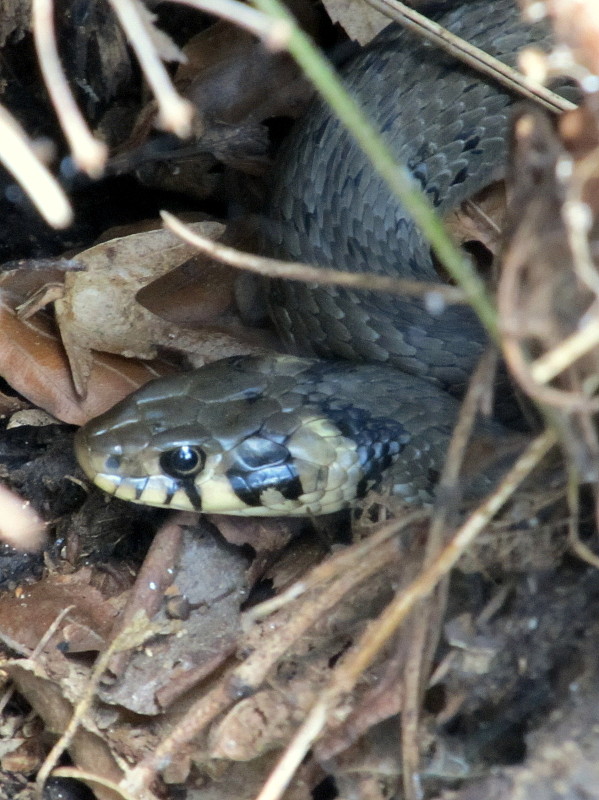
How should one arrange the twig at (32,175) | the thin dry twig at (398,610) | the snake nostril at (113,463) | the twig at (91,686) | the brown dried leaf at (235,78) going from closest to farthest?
the twig at (32,175) → the thin dry twig at (398,610) → the twig at (91,686) → the snake nostril at (113,463) → the brown dried leaf at (235,78)

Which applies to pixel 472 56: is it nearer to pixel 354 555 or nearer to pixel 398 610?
pixel 354 555

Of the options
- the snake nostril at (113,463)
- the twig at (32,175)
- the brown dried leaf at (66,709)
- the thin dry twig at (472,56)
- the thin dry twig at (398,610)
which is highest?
the twig at (32,175)

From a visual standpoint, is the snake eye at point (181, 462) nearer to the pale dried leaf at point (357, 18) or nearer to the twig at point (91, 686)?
the twig at point (91, 686)

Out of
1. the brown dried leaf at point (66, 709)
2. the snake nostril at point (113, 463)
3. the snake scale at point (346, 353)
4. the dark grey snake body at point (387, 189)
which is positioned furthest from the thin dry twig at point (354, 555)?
the dark grey snake body at point (387, 189)

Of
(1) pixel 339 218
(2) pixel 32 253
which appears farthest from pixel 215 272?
(2) pixel 32 253

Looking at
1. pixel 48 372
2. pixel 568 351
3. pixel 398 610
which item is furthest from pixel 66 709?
pixel 568 351

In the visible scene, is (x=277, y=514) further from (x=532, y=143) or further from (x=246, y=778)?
(x=532, y=143)
